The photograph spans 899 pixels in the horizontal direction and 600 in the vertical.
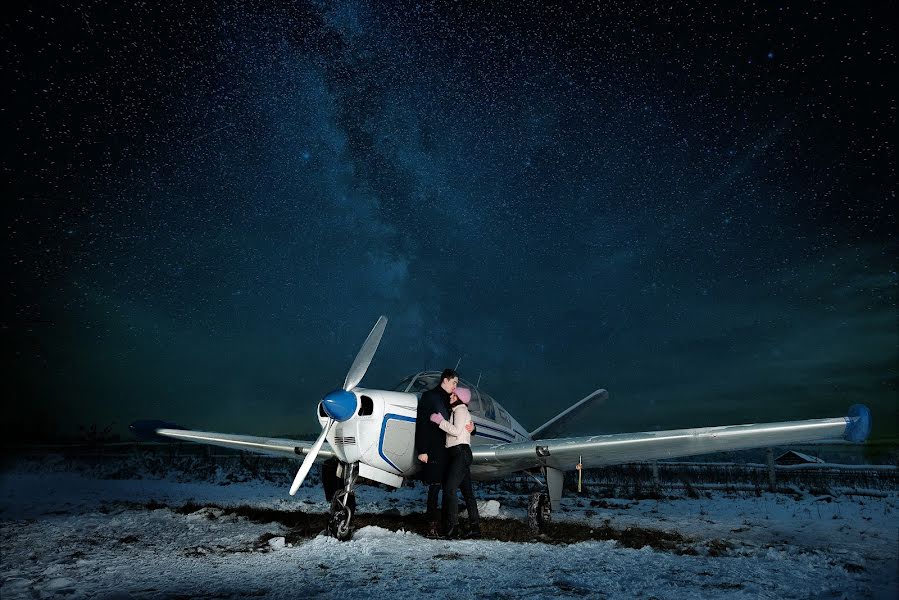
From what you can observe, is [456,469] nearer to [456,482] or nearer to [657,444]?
A: [456,482]

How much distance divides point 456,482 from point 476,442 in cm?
211

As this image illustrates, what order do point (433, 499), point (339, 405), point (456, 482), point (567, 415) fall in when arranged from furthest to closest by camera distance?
point (567, 415) → point (433, 499) → point (456, 482) → point (339, 405)

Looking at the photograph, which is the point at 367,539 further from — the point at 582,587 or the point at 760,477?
the point at 760,477

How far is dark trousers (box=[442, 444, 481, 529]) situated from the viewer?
6.72 metres

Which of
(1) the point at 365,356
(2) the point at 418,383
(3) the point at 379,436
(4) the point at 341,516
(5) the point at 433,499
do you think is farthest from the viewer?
(2) the point at 418,383

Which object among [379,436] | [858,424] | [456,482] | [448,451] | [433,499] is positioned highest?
[858,424]

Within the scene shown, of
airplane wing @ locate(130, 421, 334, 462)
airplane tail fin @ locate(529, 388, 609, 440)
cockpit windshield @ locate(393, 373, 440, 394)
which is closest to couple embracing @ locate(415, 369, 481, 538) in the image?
cockpit windshield @ locate(393, 373, 440, 394)

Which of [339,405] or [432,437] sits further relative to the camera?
[432,437]

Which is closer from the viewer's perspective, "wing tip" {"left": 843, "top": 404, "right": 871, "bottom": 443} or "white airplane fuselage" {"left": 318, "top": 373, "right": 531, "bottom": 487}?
"wing tip" {"left": 843, "top": 404, "right": 871, "bottom": 443}

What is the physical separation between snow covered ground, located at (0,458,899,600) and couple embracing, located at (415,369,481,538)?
0.47 metres

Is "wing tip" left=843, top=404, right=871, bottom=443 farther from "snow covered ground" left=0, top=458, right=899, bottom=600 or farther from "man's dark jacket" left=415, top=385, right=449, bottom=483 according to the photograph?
"man's dark jacket" left=415, top=385, right=449, bottom=483

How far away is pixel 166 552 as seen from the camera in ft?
18.9

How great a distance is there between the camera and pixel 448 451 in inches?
270

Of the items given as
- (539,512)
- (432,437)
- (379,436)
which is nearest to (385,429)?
(379,436)
